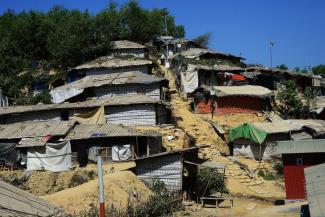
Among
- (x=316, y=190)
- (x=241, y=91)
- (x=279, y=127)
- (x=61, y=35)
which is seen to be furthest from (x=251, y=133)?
(x=61, y=35)

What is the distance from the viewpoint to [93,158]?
1086 inches

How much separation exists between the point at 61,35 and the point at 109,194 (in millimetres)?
27443

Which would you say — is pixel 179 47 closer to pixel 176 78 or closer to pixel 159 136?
pixel 176 78

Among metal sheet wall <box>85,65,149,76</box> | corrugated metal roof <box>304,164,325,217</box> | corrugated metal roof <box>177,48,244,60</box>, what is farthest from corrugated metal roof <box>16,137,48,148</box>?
corrugated metal roof <box>177,48,244,60</box>

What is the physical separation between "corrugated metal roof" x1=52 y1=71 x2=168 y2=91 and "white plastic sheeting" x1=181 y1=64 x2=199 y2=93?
3510mm

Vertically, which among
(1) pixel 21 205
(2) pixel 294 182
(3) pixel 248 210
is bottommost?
(3) pixel 248 210

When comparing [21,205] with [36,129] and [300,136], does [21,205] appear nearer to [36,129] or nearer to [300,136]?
[36,129]

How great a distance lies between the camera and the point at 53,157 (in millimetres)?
27344

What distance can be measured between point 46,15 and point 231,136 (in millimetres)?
30198

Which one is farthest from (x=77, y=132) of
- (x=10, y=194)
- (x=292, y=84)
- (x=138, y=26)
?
(x=138, y=26)

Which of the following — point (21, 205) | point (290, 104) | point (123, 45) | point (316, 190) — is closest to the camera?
point (21, 205)

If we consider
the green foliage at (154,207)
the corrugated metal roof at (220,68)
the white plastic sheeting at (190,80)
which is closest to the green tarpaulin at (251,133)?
the white plastic sheeting at (190,80)

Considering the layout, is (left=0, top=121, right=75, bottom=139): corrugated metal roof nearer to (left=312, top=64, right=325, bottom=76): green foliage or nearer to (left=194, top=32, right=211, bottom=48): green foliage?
(left=194, top=32, right=211, bottom=48): green foliage

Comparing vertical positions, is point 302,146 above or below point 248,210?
above
